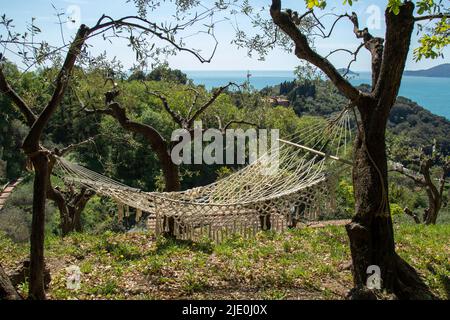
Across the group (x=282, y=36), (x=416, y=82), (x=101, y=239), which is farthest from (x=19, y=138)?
(x=416, y=82)

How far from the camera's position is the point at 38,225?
2549 millimetres

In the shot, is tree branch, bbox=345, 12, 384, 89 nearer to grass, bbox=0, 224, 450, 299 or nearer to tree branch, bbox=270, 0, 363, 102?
tree branch, bbox=270, 0, 363, 102

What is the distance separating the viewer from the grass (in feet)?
10.4

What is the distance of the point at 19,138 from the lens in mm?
15211

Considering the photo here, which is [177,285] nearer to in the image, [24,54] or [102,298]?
[102,298]

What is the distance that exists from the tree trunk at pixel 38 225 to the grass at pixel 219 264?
0.41 meters

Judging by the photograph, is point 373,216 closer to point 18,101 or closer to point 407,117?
point 18,101

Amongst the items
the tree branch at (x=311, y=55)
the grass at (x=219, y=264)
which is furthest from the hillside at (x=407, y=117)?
the tree branch at (x=311, y=55)

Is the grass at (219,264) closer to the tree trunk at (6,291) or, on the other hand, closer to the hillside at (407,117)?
the tree trunk at (6,291)

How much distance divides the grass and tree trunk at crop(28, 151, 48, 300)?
1.34 feet

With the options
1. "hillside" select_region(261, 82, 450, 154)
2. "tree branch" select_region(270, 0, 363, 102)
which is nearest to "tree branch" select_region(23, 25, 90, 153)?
"tree branch" select_region(270, 0, 363, 102)

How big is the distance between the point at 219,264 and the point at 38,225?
1.61 metres

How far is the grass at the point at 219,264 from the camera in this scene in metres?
3.17
